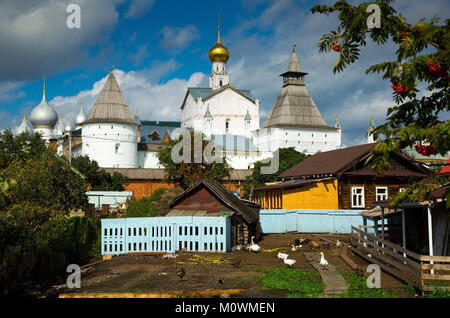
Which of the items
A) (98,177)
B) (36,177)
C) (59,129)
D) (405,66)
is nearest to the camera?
(405,66)

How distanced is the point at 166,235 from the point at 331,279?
20.7 feet

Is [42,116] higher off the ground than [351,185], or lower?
higher

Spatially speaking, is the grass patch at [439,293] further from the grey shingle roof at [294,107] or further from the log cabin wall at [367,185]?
the grey shingle roof at [294,107]

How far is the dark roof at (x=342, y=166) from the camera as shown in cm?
2698

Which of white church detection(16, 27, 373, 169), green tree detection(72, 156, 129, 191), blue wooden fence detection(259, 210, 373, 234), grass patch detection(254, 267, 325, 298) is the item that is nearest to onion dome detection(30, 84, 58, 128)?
white church detection(16, 27, 373, 169)

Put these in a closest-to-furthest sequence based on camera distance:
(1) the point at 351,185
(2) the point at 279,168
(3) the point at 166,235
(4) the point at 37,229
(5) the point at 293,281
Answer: (5) the point at 293,281 < (4) the point at 37,229 < (3) the point at 166,235 < (1) the point at 351,185 < (2) the point at 279,168

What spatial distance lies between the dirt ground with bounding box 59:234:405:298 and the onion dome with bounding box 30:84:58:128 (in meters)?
65.1

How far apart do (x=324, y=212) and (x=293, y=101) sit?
52236mm

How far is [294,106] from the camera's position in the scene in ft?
248

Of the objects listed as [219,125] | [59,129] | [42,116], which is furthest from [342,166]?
[59,129]

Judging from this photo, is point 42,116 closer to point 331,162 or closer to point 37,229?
point 331,162

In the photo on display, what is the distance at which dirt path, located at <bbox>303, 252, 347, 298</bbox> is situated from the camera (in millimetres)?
9367

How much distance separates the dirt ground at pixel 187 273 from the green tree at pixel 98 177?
3253 cm

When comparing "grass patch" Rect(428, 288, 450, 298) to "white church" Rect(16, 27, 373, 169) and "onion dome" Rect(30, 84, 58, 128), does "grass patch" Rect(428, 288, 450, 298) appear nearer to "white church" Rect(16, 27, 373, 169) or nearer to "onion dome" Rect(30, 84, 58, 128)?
"white church" Rect(16, 27, 373, 169)
